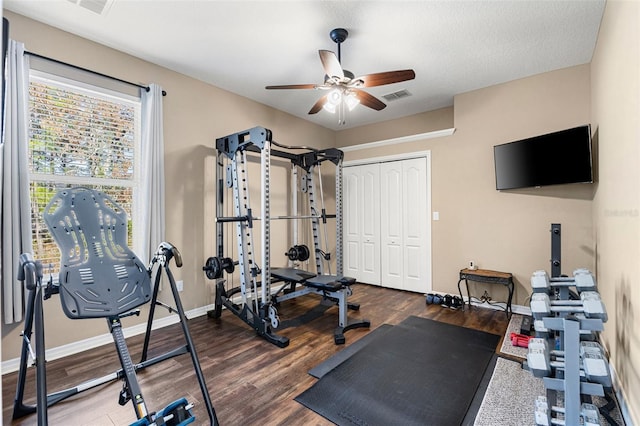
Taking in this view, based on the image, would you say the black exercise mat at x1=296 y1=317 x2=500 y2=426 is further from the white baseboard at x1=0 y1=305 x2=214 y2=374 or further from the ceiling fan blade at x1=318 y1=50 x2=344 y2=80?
the ceiling fan blade at x1=318 y1=50 x2=344 y2=80

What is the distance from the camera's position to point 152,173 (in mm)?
3234

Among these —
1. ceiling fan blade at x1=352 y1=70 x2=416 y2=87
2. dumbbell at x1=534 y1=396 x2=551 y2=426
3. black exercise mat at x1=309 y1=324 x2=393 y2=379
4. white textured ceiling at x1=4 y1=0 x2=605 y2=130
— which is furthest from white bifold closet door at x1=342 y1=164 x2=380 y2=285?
dumbbell at x1=534 y1=396 x2=551 y2=426

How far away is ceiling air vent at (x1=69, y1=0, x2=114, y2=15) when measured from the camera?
8.04 ft

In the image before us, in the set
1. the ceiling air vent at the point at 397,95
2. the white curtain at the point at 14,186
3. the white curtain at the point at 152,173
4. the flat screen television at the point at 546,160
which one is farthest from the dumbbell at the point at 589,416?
the white curtain at the point at 14,186

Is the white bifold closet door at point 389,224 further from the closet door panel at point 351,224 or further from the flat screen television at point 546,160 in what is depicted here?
the flat screen television at point 546,160

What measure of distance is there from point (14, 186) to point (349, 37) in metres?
3.07

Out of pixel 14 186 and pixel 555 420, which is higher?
pixel 14 186

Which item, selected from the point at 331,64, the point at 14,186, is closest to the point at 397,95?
the point at 331,64

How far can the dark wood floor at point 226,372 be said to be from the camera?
197 centimetres

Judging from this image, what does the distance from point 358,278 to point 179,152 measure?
3.48m

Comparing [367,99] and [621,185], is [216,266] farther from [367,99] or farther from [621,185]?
[621,185]

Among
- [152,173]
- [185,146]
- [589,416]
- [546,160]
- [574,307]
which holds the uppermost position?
[185,146]

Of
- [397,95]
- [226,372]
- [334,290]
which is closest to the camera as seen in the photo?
[226,372]

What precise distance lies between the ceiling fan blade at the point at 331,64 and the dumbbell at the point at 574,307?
216cm
